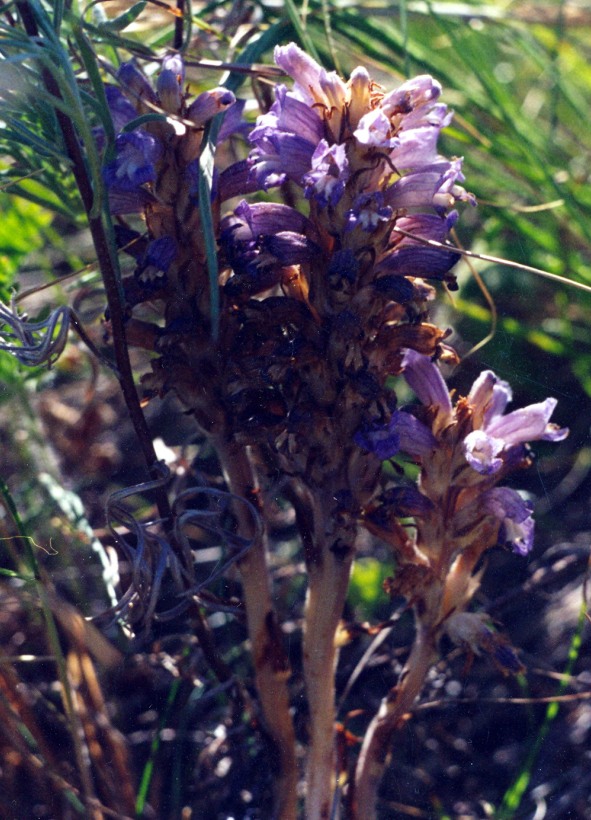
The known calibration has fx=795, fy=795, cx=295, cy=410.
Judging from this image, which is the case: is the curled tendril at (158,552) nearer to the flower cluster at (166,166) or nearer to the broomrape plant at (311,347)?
the broomrape plant at (311,347)

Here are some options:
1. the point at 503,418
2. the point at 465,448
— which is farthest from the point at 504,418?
the point at 465,448

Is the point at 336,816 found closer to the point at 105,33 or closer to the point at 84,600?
the point at 84,600

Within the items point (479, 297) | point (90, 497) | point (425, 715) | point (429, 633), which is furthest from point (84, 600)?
point (479, 297)

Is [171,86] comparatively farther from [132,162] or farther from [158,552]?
[158,552]

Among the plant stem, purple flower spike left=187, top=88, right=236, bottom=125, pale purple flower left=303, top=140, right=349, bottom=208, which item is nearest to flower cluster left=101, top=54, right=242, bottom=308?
purple flower spike left=187, top=88, right=236, bottom=125

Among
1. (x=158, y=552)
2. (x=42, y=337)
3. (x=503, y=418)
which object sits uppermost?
(x=42, y=337)

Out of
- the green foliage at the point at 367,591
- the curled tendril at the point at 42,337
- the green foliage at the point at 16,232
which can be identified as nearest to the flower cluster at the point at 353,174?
the curled tendril at the point at 42,337

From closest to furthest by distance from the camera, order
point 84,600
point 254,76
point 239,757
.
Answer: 1. point 254,76
2. point 239,757
3. point 84,600

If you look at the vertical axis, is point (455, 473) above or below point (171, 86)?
below
